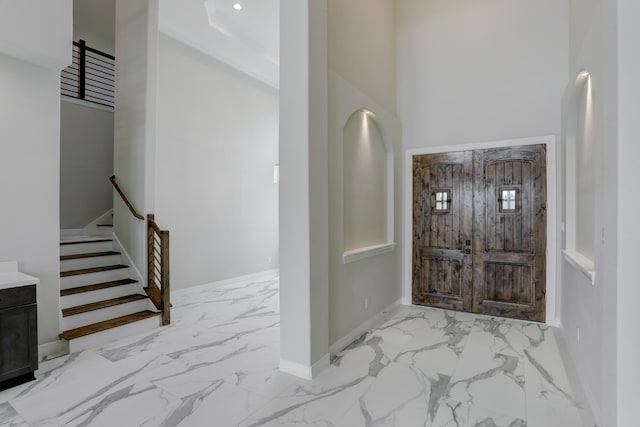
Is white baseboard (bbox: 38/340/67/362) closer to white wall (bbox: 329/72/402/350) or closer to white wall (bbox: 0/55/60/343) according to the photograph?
white wall (bbox: 0/55/60/343)

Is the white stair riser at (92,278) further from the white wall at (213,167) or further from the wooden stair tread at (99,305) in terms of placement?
the white wall at (213,167)

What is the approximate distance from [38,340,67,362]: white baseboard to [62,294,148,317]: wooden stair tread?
0.32 metres

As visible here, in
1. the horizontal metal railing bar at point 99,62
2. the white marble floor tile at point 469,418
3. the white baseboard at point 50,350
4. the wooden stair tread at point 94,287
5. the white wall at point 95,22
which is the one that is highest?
the white wall at point 95,22

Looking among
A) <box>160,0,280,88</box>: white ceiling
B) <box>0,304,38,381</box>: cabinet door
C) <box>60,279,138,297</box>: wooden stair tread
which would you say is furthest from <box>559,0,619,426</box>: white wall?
<box>60,279,138,297</box>: wooden stair tread

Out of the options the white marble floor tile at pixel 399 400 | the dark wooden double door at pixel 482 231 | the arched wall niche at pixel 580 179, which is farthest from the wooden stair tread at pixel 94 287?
the arched wall niche at pixel 580 179

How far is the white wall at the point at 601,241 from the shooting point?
1742 millimetres

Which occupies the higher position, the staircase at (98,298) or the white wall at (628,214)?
the white wall at (628,214)

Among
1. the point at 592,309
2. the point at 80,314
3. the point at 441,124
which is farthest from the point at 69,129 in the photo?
the point at 592,309

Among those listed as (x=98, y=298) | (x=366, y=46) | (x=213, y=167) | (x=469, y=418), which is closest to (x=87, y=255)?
(x=98, y=298)

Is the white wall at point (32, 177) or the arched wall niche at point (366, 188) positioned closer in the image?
the white wall at point (32, 177)

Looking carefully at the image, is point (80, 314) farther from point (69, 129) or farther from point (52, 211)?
point (69, 129)

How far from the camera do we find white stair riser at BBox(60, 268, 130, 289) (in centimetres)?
411

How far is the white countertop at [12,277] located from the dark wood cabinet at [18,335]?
37 millimetres

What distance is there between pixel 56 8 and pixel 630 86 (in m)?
4.43
